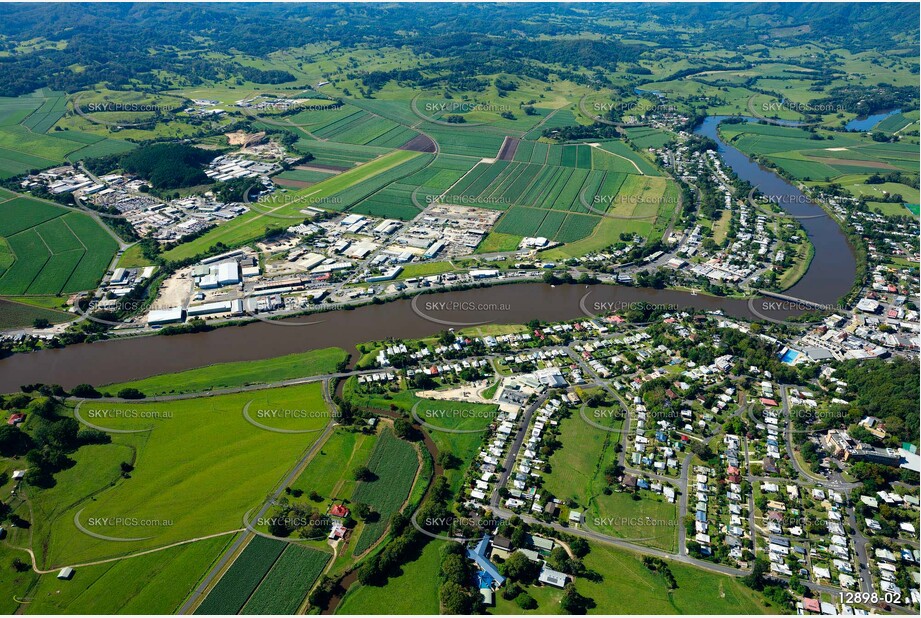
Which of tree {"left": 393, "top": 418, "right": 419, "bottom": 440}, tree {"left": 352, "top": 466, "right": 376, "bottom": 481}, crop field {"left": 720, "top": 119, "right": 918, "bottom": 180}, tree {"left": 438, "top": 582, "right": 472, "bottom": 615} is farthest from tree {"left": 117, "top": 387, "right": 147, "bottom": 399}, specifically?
crop field {"left": 720, "top": 119, "right": 918, "bottom": 180}

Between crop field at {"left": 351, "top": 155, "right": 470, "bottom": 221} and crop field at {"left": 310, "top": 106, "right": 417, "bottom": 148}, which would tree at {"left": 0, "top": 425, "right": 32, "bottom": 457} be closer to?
crop field at {"left": 351, "top": 155, "right": 470, "bottom": 221}

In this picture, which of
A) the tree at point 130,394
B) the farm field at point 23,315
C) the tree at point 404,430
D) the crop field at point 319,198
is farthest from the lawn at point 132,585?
the crop field at point 319,198

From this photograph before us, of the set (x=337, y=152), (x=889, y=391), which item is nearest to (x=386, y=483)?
(x=889, y=391)

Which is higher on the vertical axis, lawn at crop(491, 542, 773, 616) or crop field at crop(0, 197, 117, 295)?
crop field at crop(0, 197, 117, 295)

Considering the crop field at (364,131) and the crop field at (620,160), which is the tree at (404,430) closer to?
the crop field at (620,160)

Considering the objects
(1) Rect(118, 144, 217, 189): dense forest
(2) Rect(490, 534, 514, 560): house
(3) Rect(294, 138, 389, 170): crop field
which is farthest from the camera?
(3) Rect(294, 138, 389, 170): crop field

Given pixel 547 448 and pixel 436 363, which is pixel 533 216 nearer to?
pixel 436 363

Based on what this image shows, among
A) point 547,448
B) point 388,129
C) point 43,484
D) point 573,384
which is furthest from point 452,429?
point 388,129
